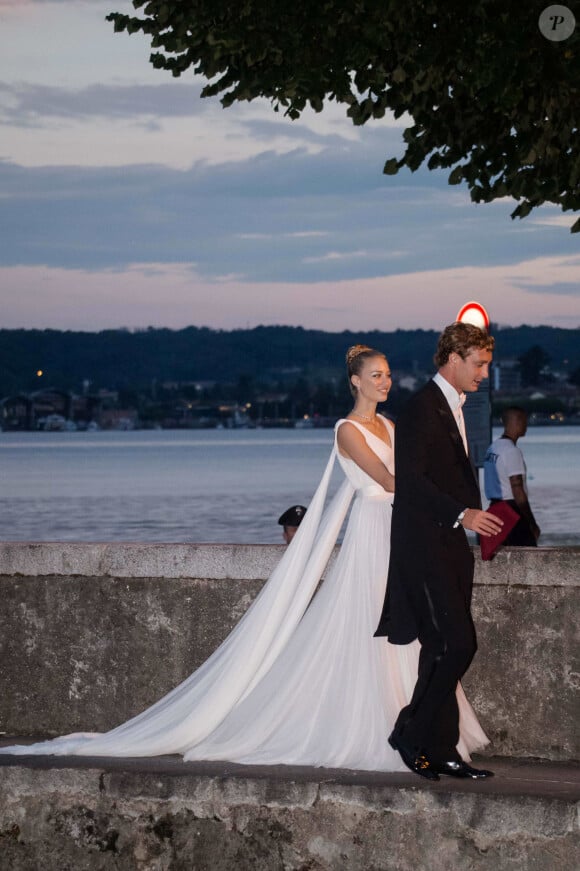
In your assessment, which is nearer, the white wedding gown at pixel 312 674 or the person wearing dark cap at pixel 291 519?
the white wedding gown at pixel 312 674

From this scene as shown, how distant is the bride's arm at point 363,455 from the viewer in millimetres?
7121

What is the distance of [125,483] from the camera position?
111312 millimetres

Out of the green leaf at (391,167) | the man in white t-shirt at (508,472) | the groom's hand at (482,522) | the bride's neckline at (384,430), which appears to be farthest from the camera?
the man in white t-shirt at (508,472)

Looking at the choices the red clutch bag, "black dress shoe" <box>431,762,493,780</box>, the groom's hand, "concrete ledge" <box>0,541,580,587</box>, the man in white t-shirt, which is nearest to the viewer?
the groom's hand

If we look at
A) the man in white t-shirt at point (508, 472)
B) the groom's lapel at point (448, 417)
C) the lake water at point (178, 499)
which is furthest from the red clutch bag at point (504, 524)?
the lake water at point (178, 499)

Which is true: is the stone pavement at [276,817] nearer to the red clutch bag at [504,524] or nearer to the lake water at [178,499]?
the red clutch bag at [504,524]

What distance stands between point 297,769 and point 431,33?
13.2 ft

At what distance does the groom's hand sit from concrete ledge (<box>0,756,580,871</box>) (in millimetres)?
1135

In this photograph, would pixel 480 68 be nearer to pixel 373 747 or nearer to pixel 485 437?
pixel 373 747

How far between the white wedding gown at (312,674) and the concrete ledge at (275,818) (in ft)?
0.56

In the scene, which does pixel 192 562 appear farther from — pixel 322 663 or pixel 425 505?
pixel 425 505

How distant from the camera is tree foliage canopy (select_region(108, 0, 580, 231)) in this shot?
7875 millimetres

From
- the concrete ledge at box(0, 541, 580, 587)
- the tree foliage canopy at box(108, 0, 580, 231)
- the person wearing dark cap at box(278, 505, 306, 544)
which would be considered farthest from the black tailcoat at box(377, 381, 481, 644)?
the person wearing dark cap at box(278, 505, 306, 544)

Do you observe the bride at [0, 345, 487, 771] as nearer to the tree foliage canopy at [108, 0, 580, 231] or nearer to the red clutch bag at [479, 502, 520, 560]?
the red clutch bag at [479, 502, 520, 560]
